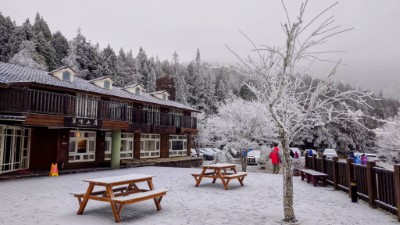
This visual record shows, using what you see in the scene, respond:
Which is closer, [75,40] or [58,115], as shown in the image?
[58,115]

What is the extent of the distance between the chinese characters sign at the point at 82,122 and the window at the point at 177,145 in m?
13.2

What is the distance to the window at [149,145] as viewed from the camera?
27.6 meters

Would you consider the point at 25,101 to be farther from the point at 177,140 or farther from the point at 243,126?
the point at 243,126

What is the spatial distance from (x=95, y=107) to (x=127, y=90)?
34.2ft

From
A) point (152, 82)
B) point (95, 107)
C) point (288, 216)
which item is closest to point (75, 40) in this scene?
point (152, 82)

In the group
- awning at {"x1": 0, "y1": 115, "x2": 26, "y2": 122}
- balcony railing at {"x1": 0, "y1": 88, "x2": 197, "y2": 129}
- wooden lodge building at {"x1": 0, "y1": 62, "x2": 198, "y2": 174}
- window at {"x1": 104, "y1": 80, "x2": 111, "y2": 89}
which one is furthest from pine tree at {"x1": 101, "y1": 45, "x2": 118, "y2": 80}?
awning at {"x1": 0, "y1": 115, "x2": 26, "y2": 122}

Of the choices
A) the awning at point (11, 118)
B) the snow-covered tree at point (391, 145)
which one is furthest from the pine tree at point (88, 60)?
the snow-covered tree at point (391, 145)

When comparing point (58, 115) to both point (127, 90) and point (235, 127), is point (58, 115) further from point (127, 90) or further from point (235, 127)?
point (235, 127)

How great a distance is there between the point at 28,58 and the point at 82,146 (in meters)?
34.1

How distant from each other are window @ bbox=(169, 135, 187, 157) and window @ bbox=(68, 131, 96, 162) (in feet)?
34.3

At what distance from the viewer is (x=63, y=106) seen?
16.9 metres

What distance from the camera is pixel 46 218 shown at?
23.3 feet

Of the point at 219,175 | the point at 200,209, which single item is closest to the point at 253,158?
the point at 219,175

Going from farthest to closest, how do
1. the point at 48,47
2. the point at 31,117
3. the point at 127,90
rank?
the point at 48,47, the point at 127,90, the point at 31,117
